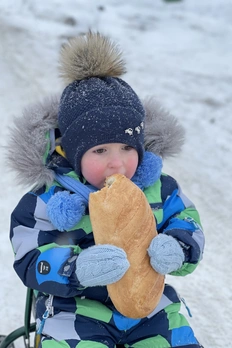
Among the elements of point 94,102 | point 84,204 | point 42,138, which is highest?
point 94,102

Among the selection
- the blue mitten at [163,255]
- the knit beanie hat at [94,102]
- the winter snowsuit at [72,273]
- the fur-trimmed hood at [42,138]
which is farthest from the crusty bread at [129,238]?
the fur-trimmed hood at [42,138]

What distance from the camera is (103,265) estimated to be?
1.61 m

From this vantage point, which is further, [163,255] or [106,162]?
[106,162]

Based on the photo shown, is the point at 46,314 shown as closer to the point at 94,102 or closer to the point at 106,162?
the point at 106,162

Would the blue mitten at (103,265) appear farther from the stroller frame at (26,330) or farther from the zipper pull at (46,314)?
the stroller frame at (26,330)

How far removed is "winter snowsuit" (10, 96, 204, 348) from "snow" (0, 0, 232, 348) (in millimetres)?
828

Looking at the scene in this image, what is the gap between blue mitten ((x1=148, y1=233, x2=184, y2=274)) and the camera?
5.48ft

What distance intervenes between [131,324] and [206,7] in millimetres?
6911

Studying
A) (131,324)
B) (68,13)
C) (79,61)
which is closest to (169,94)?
(68,13)

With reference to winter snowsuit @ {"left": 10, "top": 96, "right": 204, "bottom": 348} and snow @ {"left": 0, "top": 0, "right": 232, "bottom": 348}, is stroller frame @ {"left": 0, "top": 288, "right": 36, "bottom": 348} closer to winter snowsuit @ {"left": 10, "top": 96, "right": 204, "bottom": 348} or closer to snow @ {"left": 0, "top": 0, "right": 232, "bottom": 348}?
winter snowsuit @ {"left": 10, "top": 96, "right": 204, "bottom": 348}

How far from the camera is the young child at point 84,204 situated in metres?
1.82

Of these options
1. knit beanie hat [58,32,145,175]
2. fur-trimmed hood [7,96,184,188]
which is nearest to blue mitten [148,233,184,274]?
knit beanie hat [58,32,145,175]

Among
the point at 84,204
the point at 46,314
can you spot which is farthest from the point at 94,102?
the point at 46,314

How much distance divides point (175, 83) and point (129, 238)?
416 centimetres
